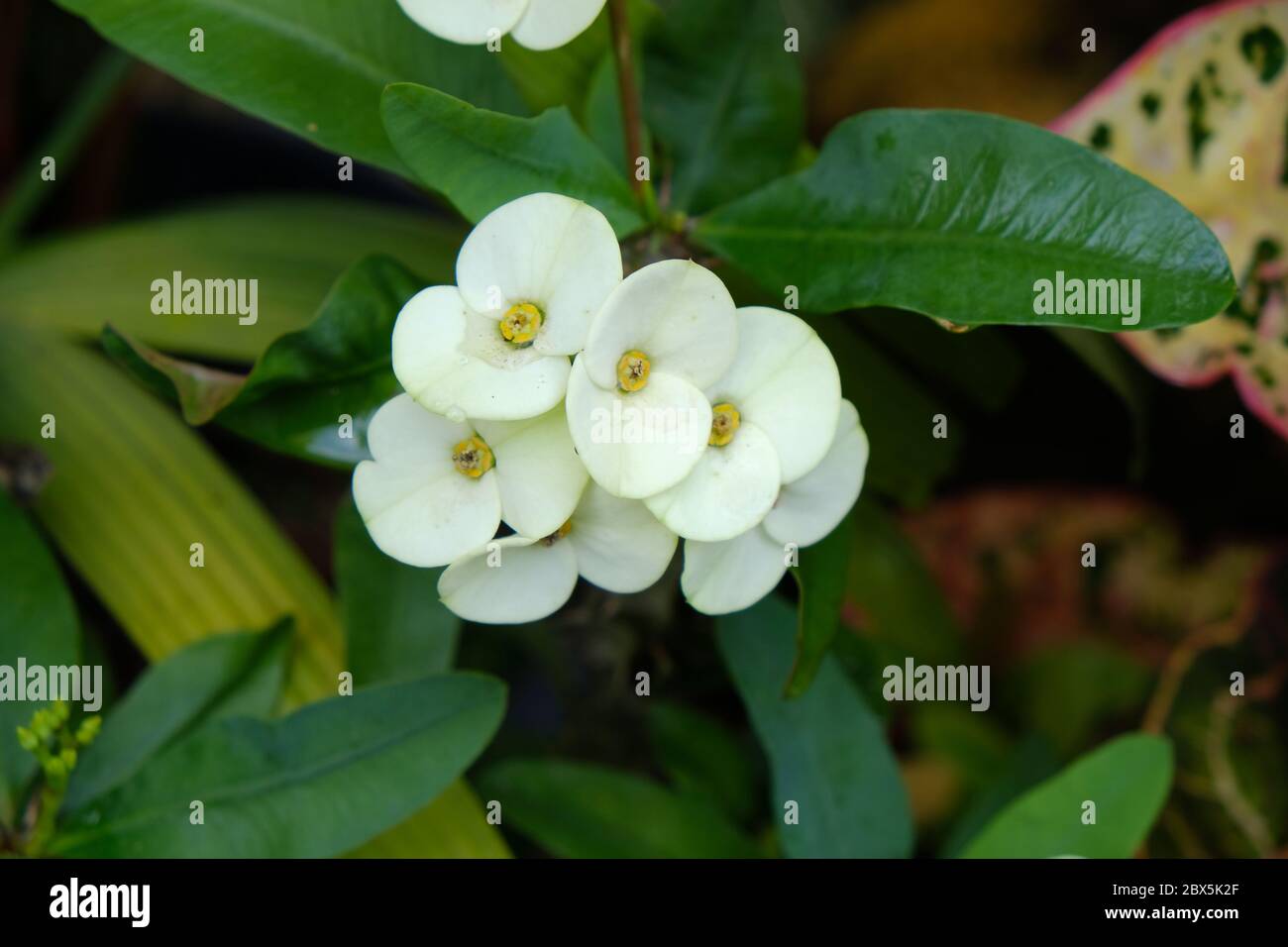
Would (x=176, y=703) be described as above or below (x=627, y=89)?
below

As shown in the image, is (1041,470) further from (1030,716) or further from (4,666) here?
(4,666)

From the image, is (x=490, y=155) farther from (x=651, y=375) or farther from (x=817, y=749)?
(x=817, y=749)

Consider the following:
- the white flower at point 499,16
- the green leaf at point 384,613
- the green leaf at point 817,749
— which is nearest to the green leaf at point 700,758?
the green leaf at point 817,749

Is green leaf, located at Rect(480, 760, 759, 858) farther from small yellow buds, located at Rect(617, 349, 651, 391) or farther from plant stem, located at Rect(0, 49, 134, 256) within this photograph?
plant stem, located at Rect(0, 49, 134, 256)

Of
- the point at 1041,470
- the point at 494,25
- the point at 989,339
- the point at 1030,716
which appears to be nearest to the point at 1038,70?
the point at 1041,470

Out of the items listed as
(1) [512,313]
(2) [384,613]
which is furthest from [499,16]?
(2) [384,613]

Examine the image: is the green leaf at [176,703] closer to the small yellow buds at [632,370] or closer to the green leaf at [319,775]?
the green leaf at [319,775]

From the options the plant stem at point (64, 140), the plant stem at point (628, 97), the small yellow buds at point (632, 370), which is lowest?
the small yellow buds at point (632, 370)
